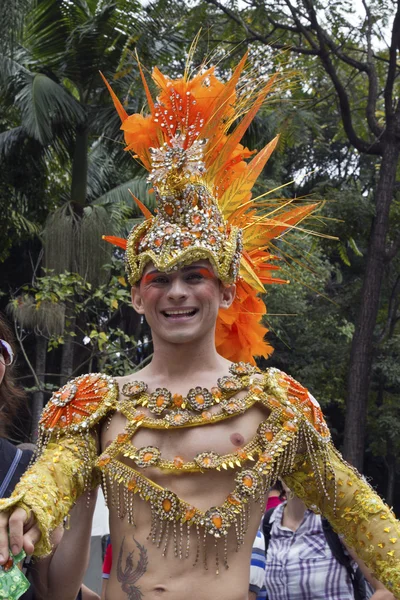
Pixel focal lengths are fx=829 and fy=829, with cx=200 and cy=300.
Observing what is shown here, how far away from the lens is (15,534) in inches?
83.5

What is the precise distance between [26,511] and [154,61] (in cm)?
913

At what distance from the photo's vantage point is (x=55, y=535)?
2.88m

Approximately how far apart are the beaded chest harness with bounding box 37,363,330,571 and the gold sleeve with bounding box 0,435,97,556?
0.17 feet

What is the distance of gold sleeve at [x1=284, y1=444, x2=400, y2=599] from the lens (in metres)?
2.72

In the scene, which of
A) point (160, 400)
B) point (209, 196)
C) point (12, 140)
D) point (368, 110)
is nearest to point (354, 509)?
point (160, 400)

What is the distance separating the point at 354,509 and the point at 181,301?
3.02 feet

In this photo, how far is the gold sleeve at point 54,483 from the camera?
2.27m

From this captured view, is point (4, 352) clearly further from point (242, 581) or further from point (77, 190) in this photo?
point (77, 190)

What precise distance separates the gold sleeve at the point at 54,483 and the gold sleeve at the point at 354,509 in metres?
0.74

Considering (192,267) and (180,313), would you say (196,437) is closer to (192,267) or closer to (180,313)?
(180,313)

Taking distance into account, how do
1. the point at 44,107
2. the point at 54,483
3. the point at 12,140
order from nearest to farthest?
the point at 54,483 < the point at 44,107 < the point at 12,140

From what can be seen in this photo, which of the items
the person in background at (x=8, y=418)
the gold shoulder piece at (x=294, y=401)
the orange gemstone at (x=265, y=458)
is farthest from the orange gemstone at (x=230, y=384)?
the person in background at (x=8, y=418)

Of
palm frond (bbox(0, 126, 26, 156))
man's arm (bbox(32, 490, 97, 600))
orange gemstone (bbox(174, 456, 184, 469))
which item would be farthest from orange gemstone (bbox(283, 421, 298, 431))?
palm frond (bbox(0, 126, 26, 156))

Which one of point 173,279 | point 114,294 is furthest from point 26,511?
point 114,294
